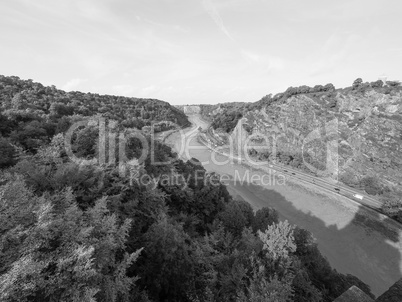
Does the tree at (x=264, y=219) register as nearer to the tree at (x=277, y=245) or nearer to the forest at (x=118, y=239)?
the forest at (x=118, y=239)

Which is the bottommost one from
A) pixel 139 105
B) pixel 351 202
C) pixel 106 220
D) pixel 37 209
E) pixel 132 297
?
pixel 351 202

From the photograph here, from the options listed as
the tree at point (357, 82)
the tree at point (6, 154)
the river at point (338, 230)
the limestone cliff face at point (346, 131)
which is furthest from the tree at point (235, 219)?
the tree at point (357, 82)

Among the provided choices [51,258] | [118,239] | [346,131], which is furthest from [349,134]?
[51,258]

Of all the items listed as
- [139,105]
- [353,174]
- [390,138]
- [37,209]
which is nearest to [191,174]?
[37,209]

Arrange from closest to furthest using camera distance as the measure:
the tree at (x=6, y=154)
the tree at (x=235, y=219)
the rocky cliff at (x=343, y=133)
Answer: the tree at (x=6, y=154)
the tree at (x=235, y=219)
the rocky cliff at (x=343, y=133)

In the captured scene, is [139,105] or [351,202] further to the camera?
[139,105]

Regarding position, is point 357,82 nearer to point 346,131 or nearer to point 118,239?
point 346,131

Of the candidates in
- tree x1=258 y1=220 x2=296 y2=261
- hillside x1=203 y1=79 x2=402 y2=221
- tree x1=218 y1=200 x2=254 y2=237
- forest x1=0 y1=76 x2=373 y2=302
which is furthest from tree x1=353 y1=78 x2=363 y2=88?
tree x1=258 y1=220 x2=296 y2=261

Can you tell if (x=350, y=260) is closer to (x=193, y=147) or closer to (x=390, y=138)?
(x=390, y=138)

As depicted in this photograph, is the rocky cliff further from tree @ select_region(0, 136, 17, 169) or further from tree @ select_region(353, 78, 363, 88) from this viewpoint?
tree @ select_region(0, 136, 17, 169)
